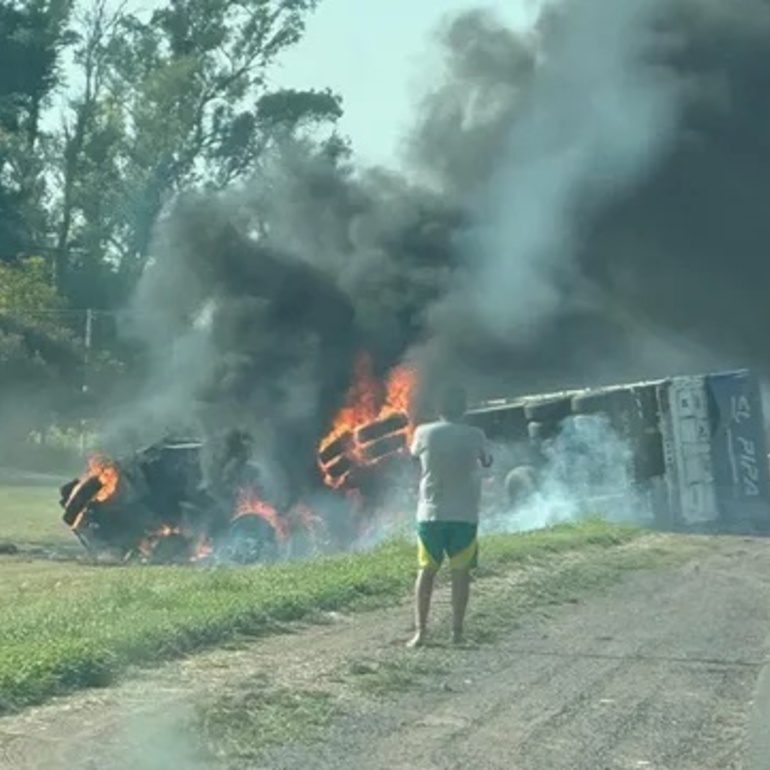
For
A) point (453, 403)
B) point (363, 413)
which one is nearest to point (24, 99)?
point (363, 413)

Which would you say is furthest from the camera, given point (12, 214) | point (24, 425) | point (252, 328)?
point (12, 214)

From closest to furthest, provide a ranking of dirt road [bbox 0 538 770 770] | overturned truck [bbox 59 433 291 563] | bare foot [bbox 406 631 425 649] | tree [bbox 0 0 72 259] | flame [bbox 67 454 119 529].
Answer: dirt road [bbox 0 538 770 770]
bare foot [bbox 406 631 425 649]
overturned truck [bbox 59 433 291 563]
flame [bbox 67 454 119 529]
tree [bbox 0 0 72 259]

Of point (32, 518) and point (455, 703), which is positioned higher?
point (32, 518)

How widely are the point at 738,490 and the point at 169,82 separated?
44779mm

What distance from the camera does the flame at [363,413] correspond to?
32312 millimetres

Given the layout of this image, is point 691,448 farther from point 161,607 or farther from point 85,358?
point 85,358

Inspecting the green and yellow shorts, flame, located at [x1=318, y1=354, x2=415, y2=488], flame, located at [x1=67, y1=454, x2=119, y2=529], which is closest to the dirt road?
the green and yellow shorts

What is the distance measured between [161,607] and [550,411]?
1688 cm

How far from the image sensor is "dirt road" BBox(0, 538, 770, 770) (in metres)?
9.79

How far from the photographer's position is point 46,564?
28.9 metres

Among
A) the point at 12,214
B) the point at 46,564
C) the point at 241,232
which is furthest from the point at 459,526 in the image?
the point at 12,214

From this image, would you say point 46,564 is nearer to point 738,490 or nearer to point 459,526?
point 738,490

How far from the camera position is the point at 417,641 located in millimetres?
13820

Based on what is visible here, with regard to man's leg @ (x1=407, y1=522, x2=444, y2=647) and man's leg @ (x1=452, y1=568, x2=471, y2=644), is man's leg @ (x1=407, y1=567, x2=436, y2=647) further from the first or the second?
man's leg @ (x1=452, y1=568, x2=471, y2=644)
